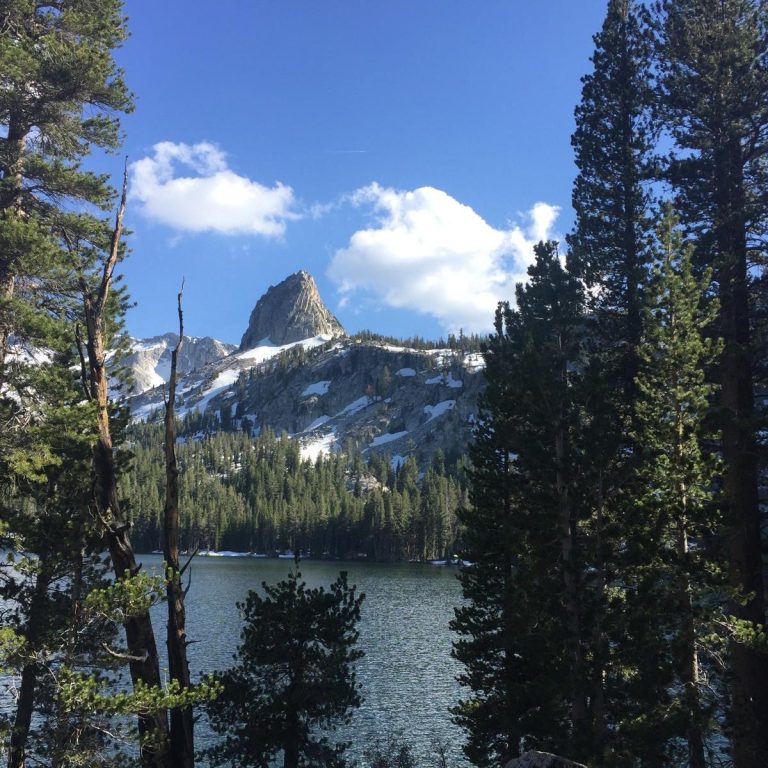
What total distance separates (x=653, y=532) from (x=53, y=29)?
19600 mm

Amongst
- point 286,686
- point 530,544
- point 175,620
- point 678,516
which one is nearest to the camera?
point 175,620

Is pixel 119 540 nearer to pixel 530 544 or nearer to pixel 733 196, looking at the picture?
pixel 530 544

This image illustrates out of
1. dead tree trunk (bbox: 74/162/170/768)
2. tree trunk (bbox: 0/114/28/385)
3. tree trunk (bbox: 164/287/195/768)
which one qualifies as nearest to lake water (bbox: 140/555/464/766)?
tree trunk (bbox: 164/287/195/768)

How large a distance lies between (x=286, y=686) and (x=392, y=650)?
2752cm

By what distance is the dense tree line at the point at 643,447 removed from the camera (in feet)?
43.1

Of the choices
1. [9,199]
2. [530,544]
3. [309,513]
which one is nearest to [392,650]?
[530,544]

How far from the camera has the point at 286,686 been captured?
15.9m

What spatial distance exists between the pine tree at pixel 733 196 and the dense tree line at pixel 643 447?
51mm

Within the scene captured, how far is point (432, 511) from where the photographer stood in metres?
118

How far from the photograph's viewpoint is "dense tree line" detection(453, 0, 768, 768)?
13141 millimetres

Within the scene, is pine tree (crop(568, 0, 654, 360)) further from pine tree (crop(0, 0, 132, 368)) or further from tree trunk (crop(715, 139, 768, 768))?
pine tree (crop(0, 0, 132, 368))

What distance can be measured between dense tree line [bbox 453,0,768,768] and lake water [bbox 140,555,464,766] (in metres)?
8.53

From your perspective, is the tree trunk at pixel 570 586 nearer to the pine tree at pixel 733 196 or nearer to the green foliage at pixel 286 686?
the pine tree at pixel 733 196

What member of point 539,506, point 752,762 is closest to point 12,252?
point 539,506
